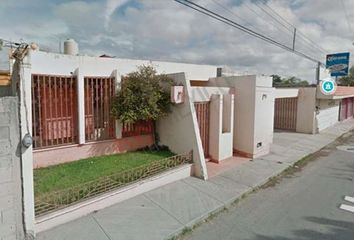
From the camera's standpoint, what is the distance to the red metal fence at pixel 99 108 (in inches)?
311

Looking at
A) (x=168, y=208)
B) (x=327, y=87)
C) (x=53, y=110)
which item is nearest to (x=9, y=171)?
(x=168, y=208)

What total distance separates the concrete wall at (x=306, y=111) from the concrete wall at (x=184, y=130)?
11158 mm

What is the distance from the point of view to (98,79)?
26.3 feet

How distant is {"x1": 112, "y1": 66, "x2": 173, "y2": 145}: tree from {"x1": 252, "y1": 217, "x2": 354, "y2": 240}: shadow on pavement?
15.5 feet

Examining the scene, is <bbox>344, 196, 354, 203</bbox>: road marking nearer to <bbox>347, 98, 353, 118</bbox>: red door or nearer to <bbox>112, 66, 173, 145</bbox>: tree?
<bbox>112, 66, 173, 145</bbox>: tree

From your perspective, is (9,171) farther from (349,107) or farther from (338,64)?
(349,107)

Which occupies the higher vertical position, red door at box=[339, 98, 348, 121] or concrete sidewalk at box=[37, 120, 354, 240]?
red door at box=[339, 98, 348, 121]

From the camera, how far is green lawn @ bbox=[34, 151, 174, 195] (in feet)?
19.0

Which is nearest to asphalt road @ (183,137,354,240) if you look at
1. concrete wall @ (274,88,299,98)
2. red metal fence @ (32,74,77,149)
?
Answer: red metal fence @ (32,74,77,149)

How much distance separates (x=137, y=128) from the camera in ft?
29.6

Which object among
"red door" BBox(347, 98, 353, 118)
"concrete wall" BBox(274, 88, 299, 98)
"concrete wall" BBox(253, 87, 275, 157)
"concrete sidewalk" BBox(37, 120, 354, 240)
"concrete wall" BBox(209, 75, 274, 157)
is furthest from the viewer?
"red door" BBox(347, 98, 353, 118)

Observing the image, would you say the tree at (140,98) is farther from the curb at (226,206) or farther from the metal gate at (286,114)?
the metal gate at (286,114)

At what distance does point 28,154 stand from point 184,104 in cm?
477

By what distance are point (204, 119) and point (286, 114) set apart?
10645mm
